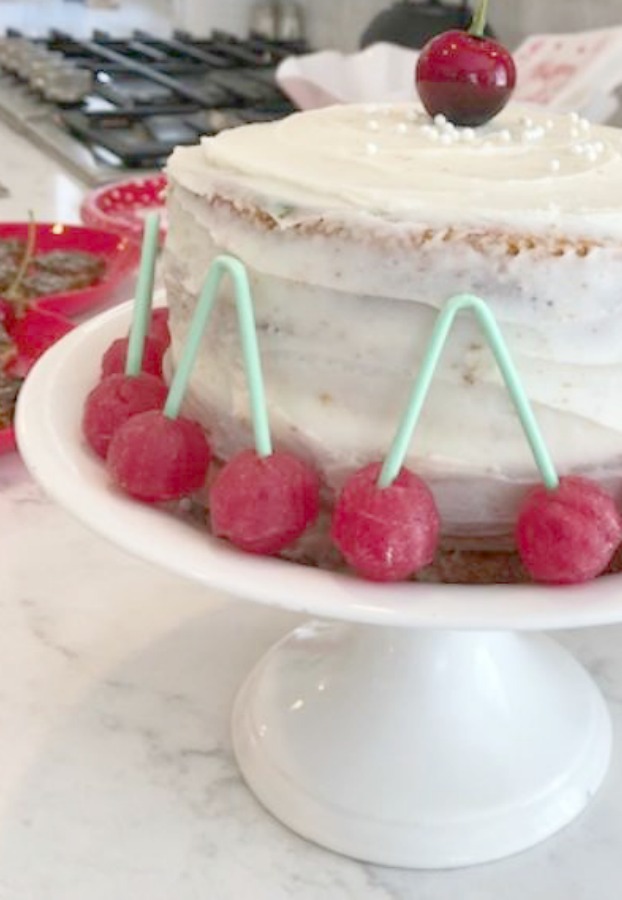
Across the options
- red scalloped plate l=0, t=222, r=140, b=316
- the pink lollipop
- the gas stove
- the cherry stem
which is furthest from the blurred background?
the pink lollipop

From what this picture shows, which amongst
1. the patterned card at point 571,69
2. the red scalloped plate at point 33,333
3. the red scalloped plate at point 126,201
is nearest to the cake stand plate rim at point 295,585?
the red scalloped plate at point 33,333

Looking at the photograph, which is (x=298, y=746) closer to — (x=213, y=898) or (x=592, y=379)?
(x=213, y=898)

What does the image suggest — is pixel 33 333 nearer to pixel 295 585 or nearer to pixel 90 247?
pixel 90 247

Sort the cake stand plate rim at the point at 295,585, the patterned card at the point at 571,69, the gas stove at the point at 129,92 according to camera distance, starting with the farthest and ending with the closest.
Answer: the gas stove at the point at 129,92 < the patterned card at the point at 571,69 < the cake stand plate rim at the point at 295,585

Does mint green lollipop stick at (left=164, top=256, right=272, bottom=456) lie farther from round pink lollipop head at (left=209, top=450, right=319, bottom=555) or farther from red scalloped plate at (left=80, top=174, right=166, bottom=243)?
red scalloped plate at (left=80, top=174, right=166, bottom=243)

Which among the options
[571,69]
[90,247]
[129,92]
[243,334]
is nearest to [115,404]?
[243,334]

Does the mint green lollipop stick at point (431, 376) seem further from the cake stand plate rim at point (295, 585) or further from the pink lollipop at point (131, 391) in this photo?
the pink lollipop at point (131, 391)
